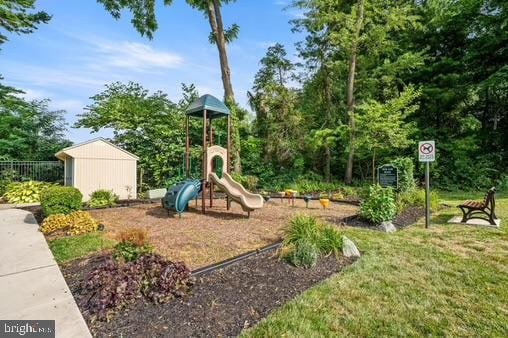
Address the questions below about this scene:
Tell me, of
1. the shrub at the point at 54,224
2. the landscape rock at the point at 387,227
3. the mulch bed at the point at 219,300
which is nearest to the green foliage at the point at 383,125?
the landscape rock at the point at 387,227

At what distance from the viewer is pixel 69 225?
17.9 ft

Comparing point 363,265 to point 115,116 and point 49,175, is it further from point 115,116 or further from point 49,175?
point 49,175

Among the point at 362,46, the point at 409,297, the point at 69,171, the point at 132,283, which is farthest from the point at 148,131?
the point at 409,297

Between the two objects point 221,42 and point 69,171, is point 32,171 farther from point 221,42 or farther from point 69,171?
point 221,42

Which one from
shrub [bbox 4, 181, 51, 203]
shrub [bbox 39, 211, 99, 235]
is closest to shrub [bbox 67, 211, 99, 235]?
shrub [bbox 39, 211, 99, 235]

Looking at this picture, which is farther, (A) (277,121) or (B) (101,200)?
(A) (277,121)

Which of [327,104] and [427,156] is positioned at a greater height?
[327,104]

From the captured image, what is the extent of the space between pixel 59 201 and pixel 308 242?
5.61 m

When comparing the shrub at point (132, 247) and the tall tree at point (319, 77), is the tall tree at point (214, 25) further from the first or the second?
the shrub at point (132, 247)

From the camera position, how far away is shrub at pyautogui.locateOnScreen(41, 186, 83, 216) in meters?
6.04

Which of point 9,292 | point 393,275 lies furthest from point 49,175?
point 393,275

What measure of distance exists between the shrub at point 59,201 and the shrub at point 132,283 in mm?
4050

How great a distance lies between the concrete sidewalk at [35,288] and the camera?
8.02ft

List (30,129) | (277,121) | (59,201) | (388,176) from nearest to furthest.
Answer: (59,201)
(388,176)
(277,121)
(30,129)
